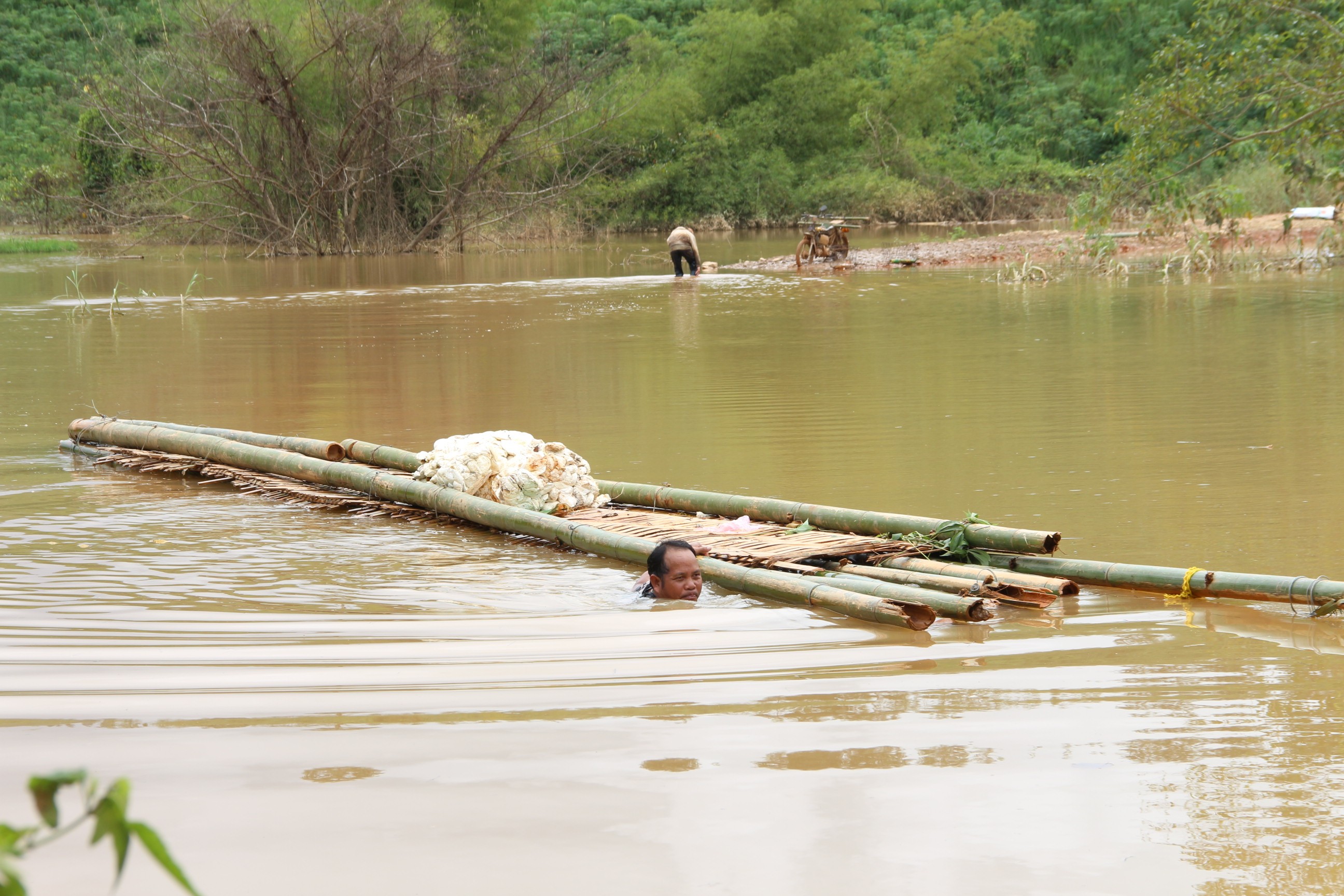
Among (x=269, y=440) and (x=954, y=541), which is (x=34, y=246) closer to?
(x=269, y=440)

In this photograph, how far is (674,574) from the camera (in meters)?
5.21

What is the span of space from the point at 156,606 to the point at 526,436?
2276 mm

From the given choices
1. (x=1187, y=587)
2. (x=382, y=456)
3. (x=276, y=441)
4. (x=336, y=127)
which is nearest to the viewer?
(x=1187, y=587)

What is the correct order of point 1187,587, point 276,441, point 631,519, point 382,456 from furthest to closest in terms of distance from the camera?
point 276,441
point 382,456
point 631,519
point 1187,587

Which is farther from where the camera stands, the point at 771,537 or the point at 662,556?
the point at 771,537

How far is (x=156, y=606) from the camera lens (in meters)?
5.09

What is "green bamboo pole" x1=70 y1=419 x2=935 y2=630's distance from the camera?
15.4ft

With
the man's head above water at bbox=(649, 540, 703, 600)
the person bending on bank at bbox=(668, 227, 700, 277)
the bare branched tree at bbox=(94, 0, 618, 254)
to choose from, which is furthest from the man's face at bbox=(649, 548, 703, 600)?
the bare branched tree at bbox=(94, 0, 618, 254)

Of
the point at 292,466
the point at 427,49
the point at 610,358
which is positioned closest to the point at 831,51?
the point at 427,49

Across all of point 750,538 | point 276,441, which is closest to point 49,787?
point 750,538

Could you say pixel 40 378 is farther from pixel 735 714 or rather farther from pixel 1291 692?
pixel 1291 692

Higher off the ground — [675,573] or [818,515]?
[818,515]

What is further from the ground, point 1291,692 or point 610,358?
point 610,358

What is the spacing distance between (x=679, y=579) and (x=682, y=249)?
55.8ft
